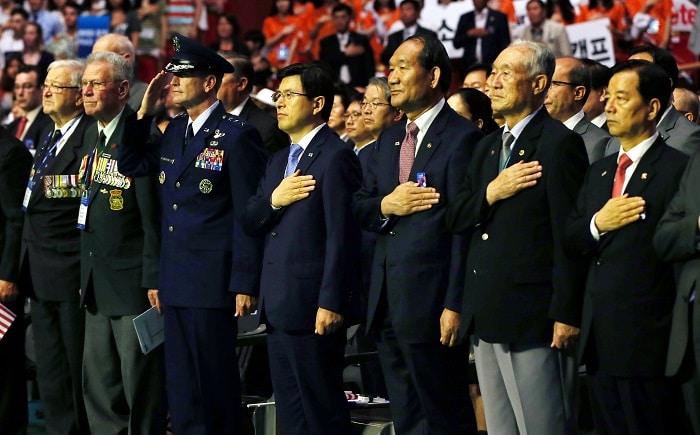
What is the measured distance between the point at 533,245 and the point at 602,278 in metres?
0.40

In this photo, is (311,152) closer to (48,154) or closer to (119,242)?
(119,242)

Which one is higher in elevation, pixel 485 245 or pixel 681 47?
pixel 681 47

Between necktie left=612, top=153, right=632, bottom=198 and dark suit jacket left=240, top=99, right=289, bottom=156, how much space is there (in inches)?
129

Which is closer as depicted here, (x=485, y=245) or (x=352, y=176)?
(x=485, y=245)

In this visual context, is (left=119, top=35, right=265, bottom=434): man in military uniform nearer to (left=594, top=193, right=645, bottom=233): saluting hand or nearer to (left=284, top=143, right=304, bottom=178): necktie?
(left=284, top=143, right=304, bottom=178): necktie

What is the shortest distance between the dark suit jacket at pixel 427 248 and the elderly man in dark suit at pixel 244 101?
2.22 meters

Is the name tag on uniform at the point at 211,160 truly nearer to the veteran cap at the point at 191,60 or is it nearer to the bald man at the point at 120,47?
the veteran cap at the point at 191,60

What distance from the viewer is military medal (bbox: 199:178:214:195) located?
6.75 m

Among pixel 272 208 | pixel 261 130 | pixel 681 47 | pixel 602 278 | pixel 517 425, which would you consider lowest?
pixel 517 425

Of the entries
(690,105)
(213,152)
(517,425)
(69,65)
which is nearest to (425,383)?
(517,425)

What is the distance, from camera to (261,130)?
8289 mm

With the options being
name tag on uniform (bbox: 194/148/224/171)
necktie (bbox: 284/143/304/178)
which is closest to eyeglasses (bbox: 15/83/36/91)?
name tag on uniform (bbox: 194/148/224/171)

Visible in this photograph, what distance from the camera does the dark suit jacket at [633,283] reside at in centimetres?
517

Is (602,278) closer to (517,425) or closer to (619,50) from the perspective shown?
(517,425)
